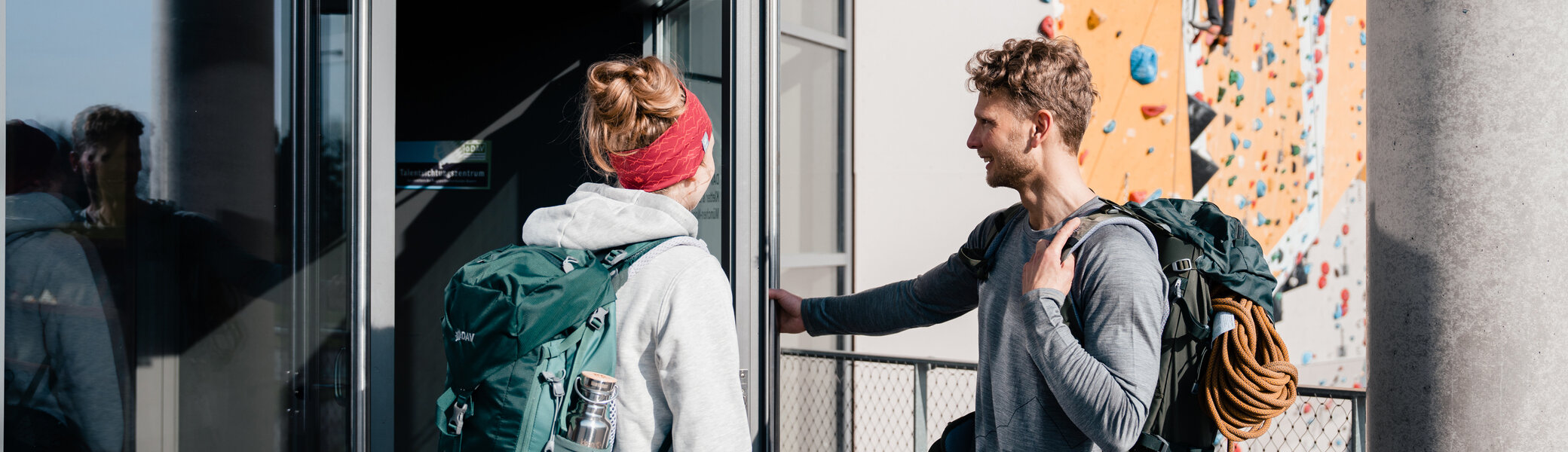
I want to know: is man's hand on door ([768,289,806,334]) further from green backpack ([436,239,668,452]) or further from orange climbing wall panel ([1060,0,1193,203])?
orange climbing wall panel ([1060,0,1193,203])

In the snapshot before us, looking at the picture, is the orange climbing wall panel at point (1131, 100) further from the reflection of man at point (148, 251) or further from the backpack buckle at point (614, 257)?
the reflection of man at point (148, 251)

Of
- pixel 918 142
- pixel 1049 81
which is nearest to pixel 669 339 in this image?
pixel 1049 81

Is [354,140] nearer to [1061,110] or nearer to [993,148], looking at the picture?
[993,148]

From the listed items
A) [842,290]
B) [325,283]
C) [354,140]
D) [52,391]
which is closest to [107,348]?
[52,391]

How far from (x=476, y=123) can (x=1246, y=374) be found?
272 cm

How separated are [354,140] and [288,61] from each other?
225mm

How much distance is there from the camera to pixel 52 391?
1738 mm

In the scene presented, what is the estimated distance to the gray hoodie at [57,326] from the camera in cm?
167

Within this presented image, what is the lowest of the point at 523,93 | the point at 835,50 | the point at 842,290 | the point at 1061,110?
the point at 842,290

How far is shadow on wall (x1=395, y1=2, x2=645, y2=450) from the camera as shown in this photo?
327cm

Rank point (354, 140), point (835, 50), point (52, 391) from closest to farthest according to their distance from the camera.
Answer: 1. point (52, 391)
2. point (354, 140)
3. point (835, 50)

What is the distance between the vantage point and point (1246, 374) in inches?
71.3

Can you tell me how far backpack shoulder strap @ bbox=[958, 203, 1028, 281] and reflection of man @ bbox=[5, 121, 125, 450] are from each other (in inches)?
70.7

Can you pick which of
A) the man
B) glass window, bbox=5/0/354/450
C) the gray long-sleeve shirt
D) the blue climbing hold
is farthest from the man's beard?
the blue climbing hold
